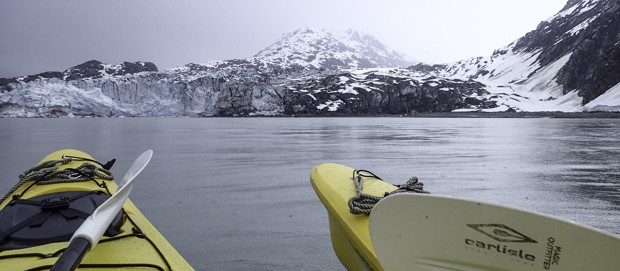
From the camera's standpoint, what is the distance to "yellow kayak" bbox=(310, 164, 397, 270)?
2.31 m

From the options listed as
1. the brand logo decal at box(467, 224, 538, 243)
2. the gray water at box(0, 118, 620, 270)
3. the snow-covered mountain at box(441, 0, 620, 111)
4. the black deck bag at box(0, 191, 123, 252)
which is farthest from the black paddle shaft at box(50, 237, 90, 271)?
the snow-covered mountain at box(441, 0, 620, 111)

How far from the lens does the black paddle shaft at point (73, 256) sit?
1462 mm

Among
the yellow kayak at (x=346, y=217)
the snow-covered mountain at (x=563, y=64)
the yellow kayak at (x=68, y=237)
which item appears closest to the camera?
the yellow kayak at (x=68, y=237)

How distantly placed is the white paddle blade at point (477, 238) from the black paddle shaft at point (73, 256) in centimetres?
118

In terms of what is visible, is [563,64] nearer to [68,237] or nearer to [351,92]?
[351,92]

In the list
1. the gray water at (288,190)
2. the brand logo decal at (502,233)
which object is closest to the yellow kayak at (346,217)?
the gray water at (288,190)

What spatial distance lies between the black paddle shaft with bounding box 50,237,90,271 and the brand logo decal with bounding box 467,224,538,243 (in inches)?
59.8

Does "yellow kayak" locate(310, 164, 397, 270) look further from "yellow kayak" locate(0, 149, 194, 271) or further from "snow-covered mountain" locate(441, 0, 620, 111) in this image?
"snow-covered mountain" locate(441, 0, 620, 111)

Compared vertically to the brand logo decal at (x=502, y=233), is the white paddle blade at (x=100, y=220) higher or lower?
lower

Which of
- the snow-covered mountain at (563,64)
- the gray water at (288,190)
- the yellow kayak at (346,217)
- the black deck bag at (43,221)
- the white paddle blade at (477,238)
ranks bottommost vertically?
the gray water at (288,190)

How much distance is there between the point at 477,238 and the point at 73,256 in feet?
5.09

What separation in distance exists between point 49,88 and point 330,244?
262ft

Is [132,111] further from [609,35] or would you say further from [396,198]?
[609,35]

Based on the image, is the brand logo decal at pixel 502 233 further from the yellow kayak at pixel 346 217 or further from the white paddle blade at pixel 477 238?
the yellow kayak at pixel 346 217
